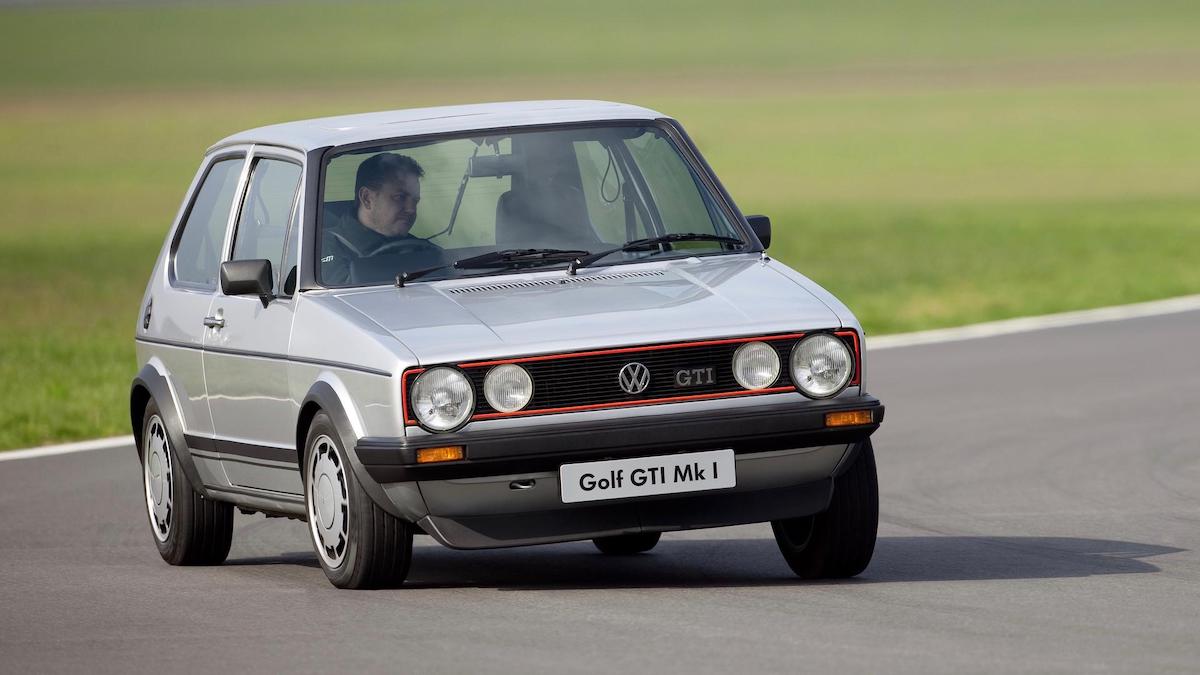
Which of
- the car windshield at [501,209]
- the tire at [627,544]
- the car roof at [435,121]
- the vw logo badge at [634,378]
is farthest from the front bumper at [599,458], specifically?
the tire at [627,544]

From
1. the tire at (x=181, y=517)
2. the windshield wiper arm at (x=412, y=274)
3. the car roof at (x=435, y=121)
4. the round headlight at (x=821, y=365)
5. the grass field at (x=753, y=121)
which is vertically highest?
the car roof at (x=435, y=121)

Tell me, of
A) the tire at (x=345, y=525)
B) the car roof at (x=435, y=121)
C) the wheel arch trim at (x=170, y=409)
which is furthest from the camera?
the wheel arch trim at (x=170, y=409)

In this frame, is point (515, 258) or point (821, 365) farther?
point (515, 258)

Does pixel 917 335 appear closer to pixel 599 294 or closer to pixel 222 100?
pixel 599 294

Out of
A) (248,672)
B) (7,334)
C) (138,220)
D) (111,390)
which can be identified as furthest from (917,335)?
(138,220)

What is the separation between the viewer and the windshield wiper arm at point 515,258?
28.9ft

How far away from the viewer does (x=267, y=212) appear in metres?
9.48

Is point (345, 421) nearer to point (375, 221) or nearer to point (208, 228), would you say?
point (375, 221)

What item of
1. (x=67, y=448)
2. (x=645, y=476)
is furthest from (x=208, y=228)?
(x=67, y=448)

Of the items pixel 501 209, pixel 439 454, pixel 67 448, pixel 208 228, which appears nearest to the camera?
pixel 439 454

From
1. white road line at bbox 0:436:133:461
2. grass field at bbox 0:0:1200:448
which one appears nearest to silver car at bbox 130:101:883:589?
white road line at bbox 0:436:133:461

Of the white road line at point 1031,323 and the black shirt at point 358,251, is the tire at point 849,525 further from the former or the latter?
the white road line at point 1031,323

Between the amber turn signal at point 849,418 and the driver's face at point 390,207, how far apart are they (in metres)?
1.86

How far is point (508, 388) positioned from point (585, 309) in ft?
1.48
